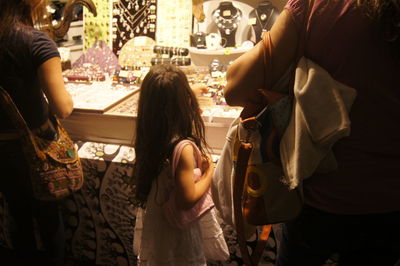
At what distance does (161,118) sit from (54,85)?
332mm

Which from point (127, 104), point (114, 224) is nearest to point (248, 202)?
point (114, 224)

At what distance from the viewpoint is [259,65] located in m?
0.64

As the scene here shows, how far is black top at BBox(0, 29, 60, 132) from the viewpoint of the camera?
0.93 m

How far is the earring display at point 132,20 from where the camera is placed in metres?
2.19

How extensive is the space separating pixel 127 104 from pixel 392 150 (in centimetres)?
116

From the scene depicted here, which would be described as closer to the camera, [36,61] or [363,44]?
[363,44]

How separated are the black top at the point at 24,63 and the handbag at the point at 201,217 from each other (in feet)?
1.54

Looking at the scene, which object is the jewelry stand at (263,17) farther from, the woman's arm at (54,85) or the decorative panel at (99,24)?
the woman's arm at (54,85)

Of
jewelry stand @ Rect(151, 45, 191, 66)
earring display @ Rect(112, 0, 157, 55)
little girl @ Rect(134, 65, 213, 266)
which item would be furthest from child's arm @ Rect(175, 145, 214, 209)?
earring display @ Rect(112, 0, 157, 55)

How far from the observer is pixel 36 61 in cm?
94

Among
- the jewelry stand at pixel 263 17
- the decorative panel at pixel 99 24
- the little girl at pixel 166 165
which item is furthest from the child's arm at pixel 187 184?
the decorative panel at pixel 99 24

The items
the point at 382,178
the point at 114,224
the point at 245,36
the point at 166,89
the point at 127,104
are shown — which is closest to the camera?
the point at 382,178

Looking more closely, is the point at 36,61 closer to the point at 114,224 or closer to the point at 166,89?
the point at 166,89

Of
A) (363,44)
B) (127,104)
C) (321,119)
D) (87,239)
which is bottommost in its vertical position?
(87,239)
